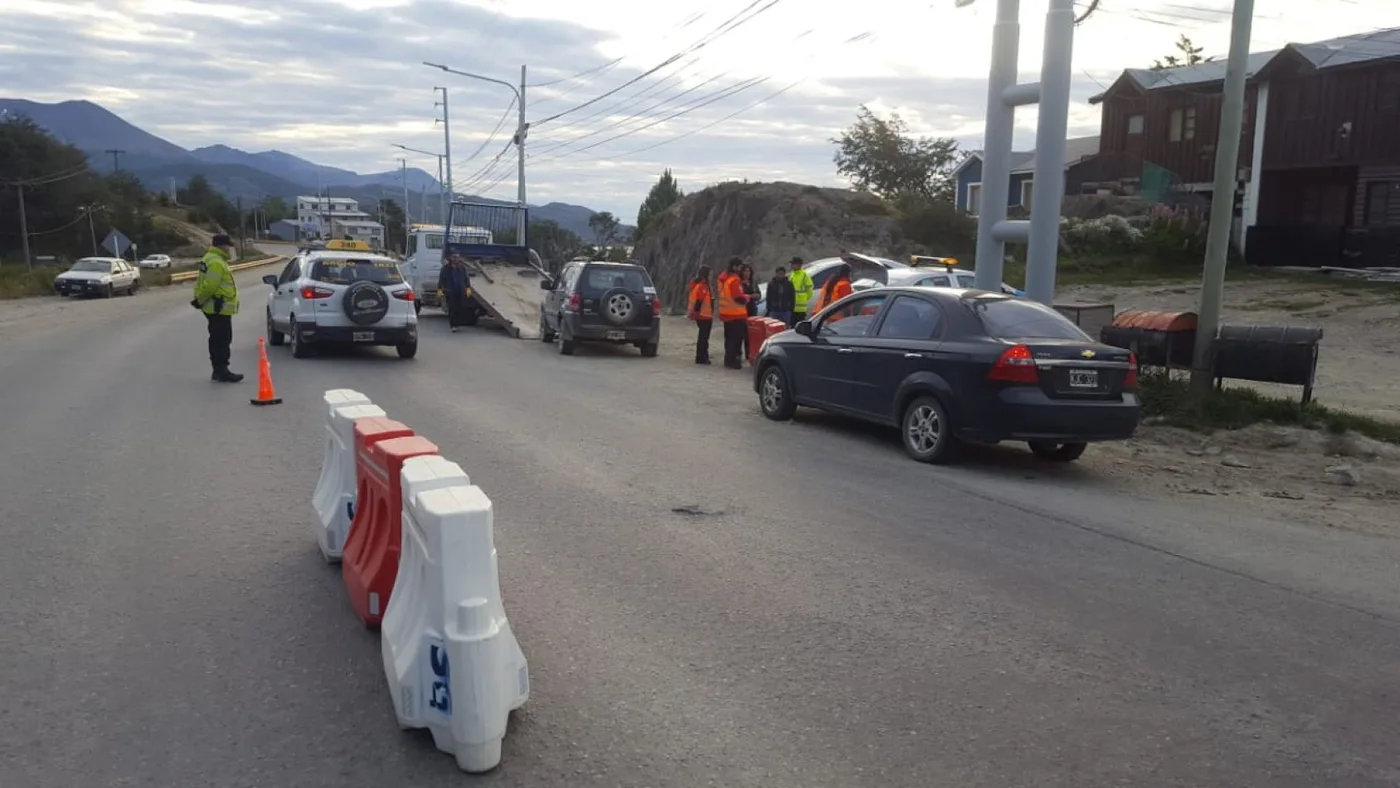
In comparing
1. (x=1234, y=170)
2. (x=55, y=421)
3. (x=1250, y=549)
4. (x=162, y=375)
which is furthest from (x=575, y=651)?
(x=162, y=375)

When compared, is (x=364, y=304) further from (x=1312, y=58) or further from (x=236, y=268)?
(x=236, y=268)

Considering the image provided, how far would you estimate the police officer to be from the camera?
13938mm

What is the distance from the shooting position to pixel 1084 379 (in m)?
9.20

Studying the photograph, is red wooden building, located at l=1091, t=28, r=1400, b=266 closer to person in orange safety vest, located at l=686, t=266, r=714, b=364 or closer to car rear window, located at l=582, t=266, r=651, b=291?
person in orange safety vest, located at l=686, t=266, r=714, b=364

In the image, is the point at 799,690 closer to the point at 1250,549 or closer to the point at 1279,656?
the point at 1279,656

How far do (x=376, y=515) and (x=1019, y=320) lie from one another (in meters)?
6.41

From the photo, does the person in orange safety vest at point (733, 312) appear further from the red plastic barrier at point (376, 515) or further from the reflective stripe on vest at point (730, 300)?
the red plastic barrier at point (376, 515)

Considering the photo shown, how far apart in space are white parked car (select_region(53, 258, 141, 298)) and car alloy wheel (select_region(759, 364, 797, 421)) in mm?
35892

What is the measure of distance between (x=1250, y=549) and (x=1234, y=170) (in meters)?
6.36

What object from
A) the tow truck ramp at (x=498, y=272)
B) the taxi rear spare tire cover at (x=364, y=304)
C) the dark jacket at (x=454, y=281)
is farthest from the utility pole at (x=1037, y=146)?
the dark jacket at (x=454, y=281)

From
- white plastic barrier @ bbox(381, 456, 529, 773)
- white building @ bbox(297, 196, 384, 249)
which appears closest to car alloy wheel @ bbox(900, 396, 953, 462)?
white plastic barrier @ bbox(381, 456, 529, 773)

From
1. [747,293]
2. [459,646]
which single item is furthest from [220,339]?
[459,646]

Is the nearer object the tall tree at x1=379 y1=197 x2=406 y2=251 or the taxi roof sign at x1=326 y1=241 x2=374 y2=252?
the taxi roof sign at x1=326 y1=241 x2=374 y2=252

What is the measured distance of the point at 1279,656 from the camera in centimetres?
511
